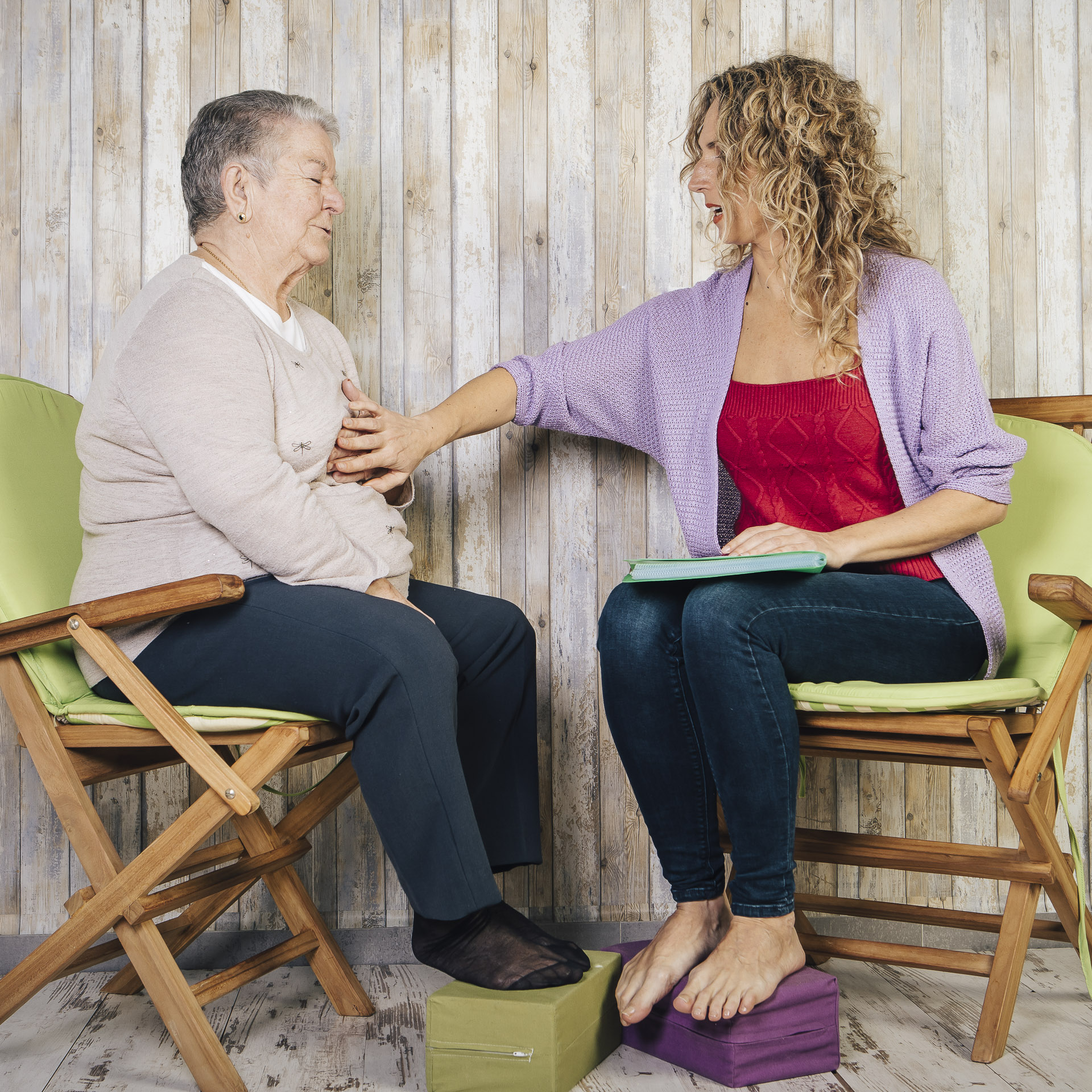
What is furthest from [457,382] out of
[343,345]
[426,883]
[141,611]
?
[426,883]

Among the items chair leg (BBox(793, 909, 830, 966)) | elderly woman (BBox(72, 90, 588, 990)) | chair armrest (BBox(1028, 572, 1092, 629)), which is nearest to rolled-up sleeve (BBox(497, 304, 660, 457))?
elderly woman (BBox(72, 90, 588, 990))

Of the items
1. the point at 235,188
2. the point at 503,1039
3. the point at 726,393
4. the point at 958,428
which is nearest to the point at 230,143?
the point at 235,188

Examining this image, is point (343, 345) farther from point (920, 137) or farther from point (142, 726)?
point (920, 137)

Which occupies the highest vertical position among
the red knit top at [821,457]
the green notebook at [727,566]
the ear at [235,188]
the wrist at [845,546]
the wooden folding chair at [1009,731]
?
the ear at [235,188]

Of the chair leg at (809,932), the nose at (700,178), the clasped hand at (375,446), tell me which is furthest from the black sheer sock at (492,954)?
the nose at (700,178)

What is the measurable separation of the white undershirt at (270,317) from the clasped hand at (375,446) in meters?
0.11

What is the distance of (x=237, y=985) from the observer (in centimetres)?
146

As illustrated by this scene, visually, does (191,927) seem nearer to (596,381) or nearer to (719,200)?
(596,381)

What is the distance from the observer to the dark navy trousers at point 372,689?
131cm

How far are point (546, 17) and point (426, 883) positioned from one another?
5.65ft

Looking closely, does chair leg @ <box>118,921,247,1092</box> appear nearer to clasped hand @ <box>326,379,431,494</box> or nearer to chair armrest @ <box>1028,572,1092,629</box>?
clasped hand @ <box>326,379,431,494</box>

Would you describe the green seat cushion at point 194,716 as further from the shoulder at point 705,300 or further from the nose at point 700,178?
the nose at point 700,178

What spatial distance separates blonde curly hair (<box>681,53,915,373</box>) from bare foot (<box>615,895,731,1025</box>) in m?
0.88

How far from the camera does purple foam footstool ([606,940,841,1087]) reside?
51.5 inches
